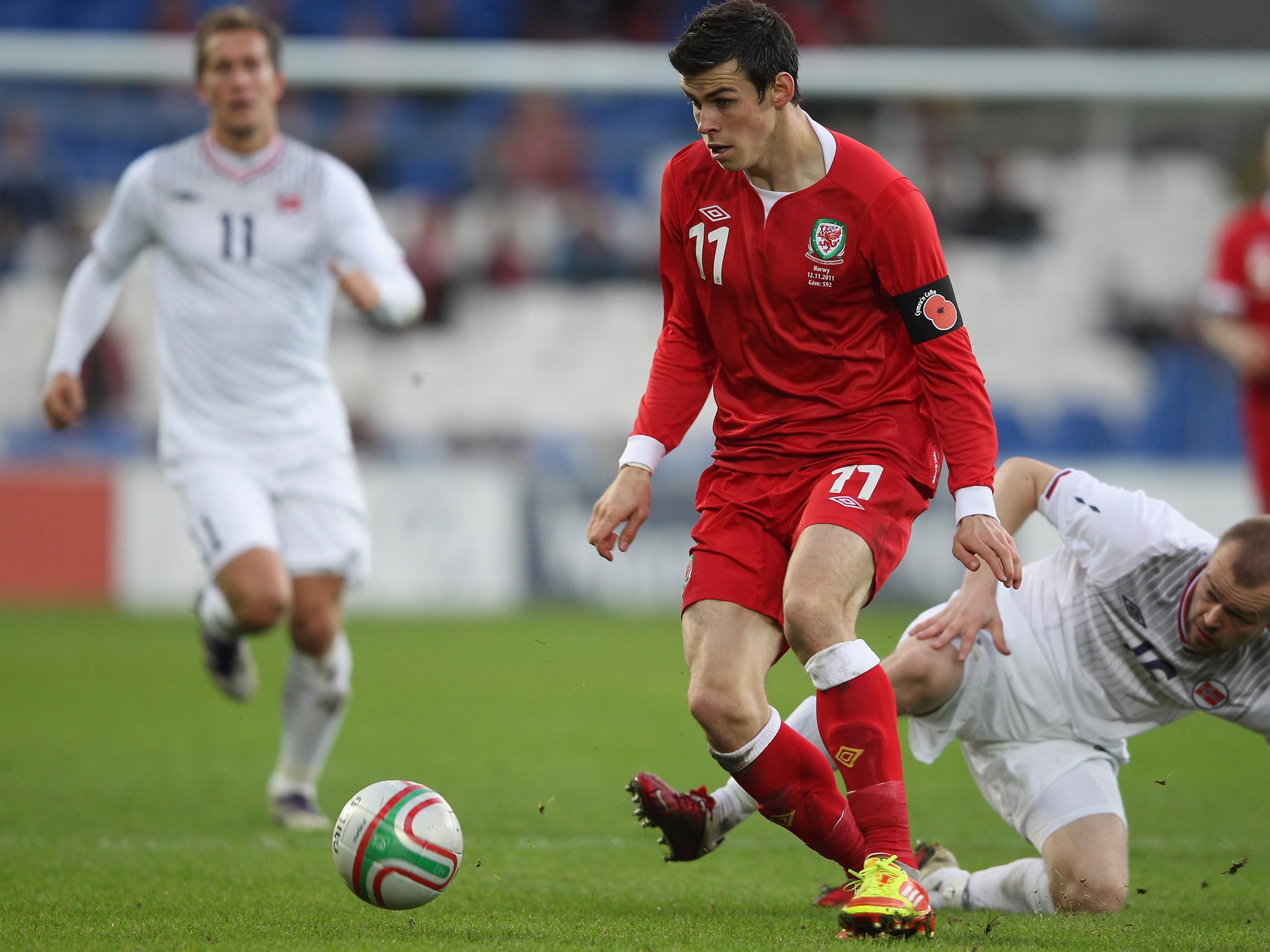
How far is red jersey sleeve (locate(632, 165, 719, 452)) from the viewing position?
15.0 ft

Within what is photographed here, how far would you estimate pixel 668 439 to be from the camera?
183 inches

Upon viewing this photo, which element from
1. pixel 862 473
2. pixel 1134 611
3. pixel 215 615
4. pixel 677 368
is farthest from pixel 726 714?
pixel 215 615

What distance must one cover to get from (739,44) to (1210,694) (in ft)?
7.16

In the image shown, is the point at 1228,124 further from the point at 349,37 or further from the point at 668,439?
the point at 668,439

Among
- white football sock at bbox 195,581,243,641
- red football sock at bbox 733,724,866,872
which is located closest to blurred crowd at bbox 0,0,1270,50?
white football sock at bbox 195,581,243,641

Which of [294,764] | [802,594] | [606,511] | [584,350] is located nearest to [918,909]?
[802,594]

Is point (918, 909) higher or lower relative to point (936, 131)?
lower

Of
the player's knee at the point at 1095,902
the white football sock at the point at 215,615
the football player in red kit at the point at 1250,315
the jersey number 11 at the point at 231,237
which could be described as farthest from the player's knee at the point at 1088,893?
the football player in red kit at the point at 1250,315

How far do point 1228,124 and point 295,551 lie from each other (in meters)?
13.1

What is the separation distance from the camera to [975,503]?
403cm

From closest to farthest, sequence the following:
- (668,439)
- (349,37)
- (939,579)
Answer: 1. (668,439)
2. (939,579)
3. (349,37)

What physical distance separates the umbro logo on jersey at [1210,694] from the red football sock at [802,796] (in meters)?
1.10

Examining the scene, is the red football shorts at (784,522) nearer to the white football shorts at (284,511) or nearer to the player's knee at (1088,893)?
the player's knee at (1088,893)

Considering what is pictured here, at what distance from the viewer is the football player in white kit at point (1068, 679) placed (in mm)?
4438
